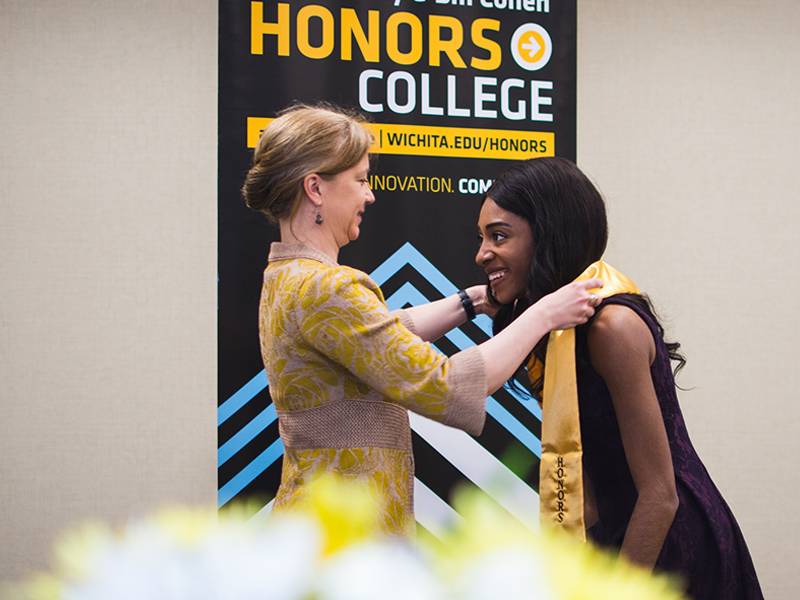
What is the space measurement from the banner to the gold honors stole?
1.37 meters

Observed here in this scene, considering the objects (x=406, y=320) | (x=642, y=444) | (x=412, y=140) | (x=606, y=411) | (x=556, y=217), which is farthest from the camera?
(x=412, y=140)

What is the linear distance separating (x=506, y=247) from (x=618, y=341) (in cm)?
37

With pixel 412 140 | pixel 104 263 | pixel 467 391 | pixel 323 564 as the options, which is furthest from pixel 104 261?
pixel 323 564

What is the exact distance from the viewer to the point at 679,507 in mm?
1623

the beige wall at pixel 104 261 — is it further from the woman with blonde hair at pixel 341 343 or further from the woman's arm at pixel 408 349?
the woman's arm at pixel 408 349

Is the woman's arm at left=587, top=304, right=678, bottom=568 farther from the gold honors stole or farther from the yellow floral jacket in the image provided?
the yellow floral jacket

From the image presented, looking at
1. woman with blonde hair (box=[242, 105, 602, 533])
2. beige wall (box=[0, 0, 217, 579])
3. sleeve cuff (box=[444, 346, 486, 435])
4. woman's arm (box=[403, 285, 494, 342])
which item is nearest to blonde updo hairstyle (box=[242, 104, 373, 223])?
woman with blonde hair (box=[242, 105, 602, 533])

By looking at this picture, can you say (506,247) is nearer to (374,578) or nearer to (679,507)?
(679,507)

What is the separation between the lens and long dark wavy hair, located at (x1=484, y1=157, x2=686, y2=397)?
179 cm

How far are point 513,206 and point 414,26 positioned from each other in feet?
5.29

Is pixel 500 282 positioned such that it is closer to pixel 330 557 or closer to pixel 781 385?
pixel 330 557

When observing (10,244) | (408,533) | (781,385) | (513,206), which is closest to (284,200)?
(513,206)

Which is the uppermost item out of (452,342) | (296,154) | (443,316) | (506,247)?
(296,154)

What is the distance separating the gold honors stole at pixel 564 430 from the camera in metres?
1.70
